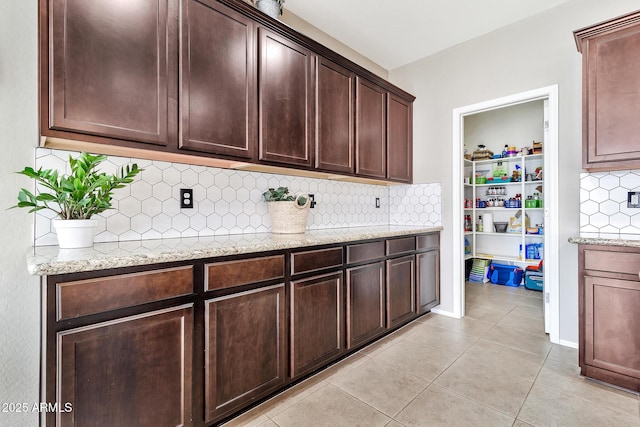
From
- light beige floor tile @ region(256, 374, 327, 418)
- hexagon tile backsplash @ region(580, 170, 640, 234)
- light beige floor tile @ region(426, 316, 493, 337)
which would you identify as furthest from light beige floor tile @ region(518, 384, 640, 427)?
hexagon tile backsplash @ region(580, 170, 640, 234)

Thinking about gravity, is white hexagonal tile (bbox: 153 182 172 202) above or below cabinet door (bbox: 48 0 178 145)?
below

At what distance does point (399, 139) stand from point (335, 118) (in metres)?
1.02

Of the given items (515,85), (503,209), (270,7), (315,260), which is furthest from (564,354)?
(270,7)

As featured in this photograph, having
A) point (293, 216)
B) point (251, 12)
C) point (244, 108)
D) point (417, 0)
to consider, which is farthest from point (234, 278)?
point (417, 0)

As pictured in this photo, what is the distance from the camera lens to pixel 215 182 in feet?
6.75

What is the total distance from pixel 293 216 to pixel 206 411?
1229 mm

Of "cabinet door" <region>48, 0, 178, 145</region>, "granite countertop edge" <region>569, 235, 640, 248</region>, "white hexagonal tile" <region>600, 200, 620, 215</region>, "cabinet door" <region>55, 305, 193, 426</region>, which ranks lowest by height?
"cabinet door" <region>55, 305, 193, 426</region>

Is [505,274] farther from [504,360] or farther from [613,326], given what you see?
[613,326]

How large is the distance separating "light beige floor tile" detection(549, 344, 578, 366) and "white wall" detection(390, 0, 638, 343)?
10 cm

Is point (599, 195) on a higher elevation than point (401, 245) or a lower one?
higher

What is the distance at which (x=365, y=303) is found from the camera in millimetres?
2338

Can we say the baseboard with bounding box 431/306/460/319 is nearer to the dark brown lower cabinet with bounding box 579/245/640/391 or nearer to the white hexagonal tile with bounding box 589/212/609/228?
the dark brown lower cabinet with bounding box 579/245/640/391

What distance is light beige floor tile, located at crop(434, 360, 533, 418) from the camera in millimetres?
1725

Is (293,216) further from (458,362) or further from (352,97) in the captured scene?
(458,362)
